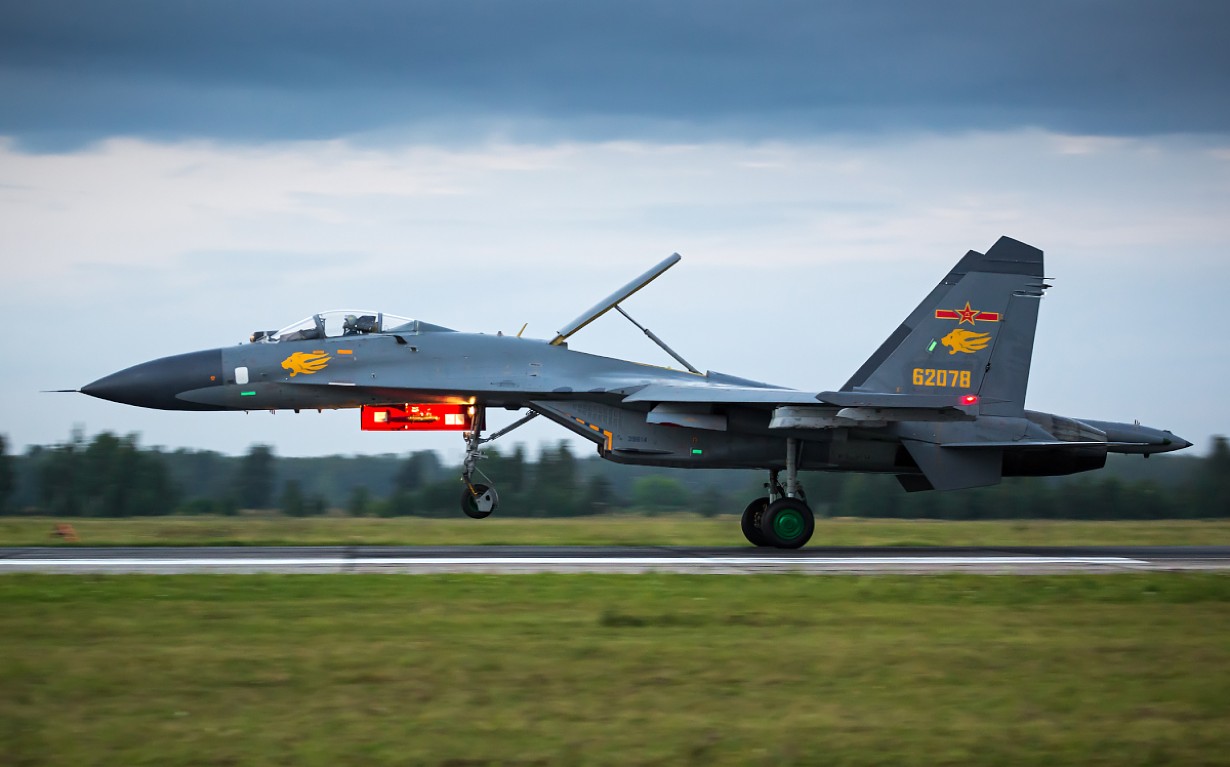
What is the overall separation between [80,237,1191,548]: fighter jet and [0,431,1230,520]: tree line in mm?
7265

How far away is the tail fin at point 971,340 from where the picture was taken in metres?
17.9

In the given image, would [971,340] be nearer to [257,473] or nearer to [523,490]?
[523,490]

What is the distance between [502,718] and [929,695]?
8.33ft

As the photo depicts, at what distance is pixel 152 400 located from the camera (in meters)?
17.4

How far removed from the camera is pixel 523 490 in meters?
29.8

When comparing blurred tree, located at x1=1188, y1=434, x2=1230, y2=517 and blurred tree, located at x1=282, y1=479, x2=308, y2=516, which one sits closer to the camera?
blurred tree, located at x1=282, y1=479, x2=308, y2=516

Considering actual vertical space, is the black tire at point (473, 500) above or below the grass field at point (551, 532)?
above

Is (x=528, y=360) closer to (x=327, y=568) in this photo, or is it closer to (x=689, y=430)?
(x=689, y=430)

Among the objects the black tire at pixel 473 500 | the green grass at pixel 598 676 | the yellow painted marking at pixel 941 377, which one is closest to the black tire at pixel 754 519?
the yellow painted marking at pixel 941 377

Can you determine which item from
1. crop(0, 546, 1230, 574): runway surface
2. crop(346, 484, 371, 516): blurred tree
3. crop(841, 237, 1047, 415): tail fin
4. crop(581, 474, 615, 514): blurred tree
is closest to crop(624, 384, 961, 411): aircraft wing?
crop(841, 237, 1047, 415): tail fin

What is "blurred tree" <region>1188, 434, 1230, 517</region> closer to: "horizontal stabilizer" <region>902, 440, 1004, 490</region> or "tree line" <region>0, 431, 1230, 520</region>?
"tree line" <region>0, 431, 1230, 520</region>

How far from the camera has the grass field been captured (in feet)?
58.7

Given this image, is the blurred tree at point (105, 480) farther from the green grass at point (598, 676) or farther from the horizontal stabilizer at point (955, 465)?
the horizontal stabilizer at point (955, 465)

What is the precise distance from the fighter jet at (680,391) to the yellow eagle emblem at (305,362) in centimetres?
Answer: 2
